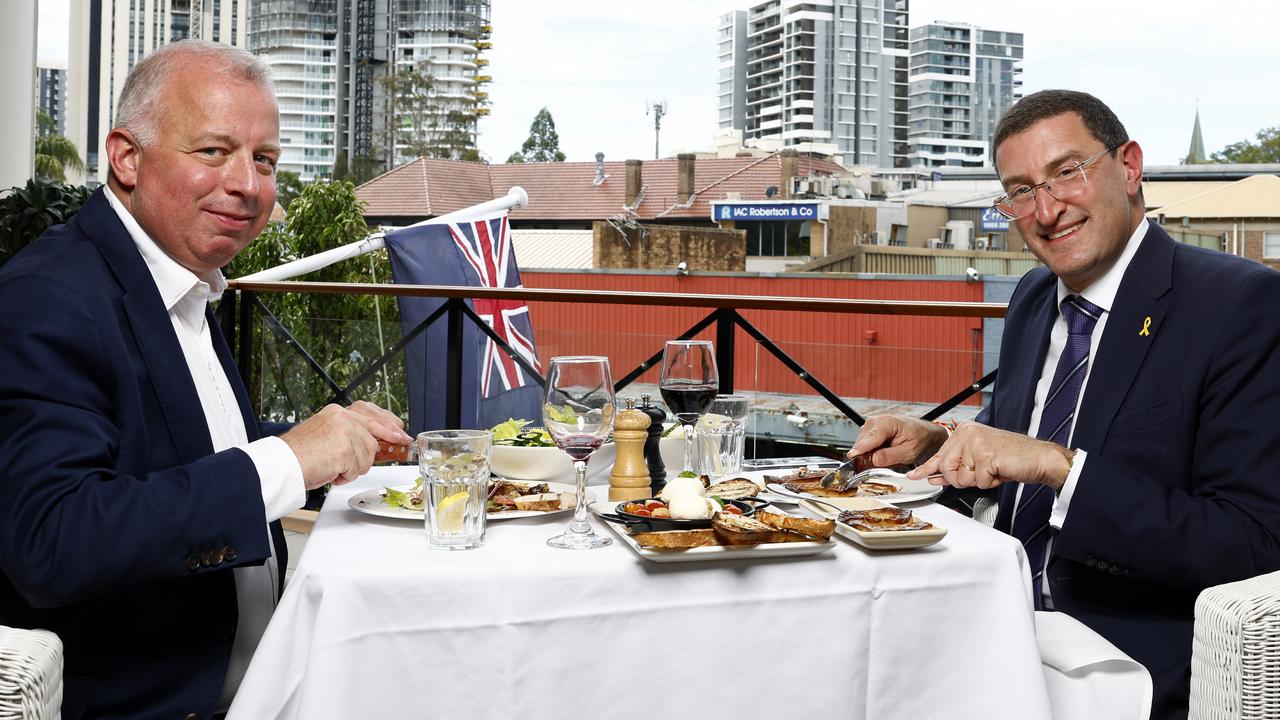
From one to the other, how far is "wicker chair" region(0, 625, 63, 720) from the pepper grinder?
2.47 ft

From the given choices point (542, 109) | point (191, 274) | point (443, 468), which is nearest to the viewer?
point (443, 468)

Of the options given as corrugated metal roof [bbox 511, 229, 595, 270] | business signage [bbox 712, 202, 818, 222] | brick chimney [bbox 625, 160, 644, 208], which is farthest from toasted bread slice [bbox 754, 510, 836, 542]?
brick chimney [bbox 625, 160, 644, 208]

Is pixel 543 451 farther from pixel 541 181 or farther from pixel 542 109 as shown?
pixel 542 109

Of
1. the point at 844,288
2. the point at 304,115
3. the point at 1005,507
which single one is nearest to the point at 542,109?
the point at 304,115

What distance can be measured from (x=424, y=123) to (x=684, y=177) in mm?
18739

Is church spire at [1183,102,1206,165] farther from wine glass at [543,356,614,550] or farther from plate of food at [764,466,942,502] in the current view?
wine glass at [543,356,614,550]

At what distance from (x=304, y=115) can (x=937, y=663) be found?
8502 cm

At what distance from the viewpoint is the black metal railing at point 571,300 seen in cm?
354

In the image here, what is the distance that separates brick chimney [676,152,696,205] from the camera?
51.5 m

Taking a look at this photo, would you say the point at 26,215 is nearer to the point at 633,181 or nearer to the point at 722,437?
the point at 722,437

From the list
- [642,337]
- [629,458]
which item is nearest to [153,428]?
[629,458]

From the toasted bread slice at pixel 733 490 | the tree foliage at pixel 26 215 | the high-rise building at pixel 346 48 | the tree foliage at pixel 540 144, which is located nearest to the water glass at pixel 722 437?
the toasted bread slice at pixel 733 490

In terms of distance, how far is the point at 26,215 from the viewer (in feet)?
9.05

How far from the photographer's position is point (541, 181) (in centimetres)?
5356
